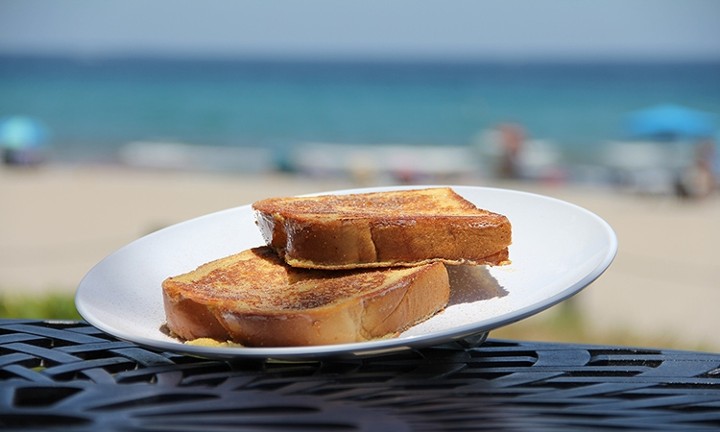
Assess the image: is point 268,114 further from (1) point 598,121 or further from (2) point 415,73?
(2) point 415,73

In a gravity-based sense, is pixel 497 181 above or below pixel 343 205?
above

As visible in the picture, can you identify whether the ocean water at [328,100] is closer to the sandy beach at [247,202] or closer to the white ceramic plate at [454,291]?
the sandy beach at [247,202]

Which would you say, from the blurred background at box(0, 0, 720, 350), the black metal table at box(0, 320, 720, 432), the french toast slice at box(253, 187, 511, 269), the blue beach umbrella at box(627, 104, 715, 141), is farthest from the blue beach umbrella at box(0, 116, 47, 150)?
the black metal table at box(0, 320, 720, 432)

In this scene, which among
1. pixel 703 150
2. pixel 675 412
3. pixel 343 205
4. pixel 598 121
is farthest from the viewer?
pixel 598 121

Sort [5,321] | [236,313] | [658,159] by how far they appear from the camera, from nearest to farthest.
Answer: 1. [236,313]
2. [5,321]
3. [658,159]

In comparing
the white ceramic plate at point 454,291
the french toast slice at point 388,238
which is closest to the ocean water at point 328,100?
the white ceramic plate at point 454,291

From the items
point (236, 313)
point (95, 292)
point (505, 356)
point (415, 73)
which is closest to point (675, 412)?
point (505, 356)

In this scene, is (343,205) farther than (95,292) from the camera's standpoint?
Yes

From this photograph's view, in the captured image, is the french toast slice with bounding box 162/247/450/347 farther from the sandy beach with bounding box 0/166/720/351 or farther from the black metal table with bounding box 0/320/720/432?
the sandy beach with bounding box 0/166/720/351
